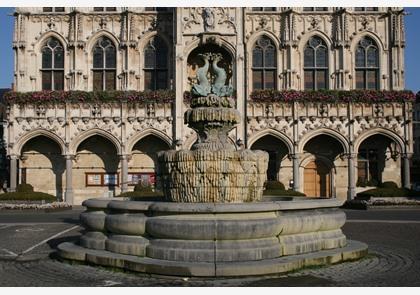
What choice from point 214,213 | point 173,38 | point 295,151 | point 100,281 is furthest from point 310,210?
point 173,38

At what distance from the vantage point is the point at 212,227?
9.34m

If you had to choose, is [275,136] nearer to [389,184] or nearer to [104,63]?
[389,184]

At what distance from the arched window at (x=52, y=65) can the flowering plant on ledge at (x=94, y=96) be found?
1.96 meters

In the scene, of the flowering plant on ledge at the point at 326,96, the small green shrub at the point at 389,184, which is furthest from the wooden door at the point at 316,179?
the flowering plant on ledge at the point at 326,96

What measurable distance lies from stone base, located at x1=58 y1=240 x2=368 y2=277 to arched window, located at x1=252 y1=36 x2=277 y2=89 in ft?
80.0

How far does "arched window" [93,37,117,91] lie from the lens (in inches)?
1352

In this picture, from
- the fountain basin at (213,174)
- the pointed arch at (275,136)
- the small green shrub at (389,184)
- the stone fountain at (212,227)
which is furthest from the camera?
the pointed arch at (275,136)

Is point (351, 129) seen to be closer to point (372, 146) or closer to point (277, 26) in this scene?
point (372, 146)

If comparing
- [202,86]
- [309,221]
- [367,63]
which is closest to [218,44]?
[367,63]

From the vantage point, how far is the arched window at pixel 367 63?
113 ft

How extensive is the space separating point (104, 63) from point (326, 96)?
13296 millimetres

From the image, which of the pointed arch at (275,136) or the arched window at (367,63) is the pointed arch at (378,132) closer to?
the arched window at (367,63)

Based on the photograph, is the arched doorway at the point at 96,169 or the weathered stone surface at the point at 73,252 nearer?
the weathered stone surface at the point at 73,252

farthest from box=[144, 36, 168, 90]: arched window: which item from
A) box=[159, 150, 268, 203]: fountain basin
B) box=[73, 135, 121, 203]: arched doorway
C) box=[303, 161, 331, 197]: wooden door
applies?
box=[159, 150, 268, 203]: fountain basin
